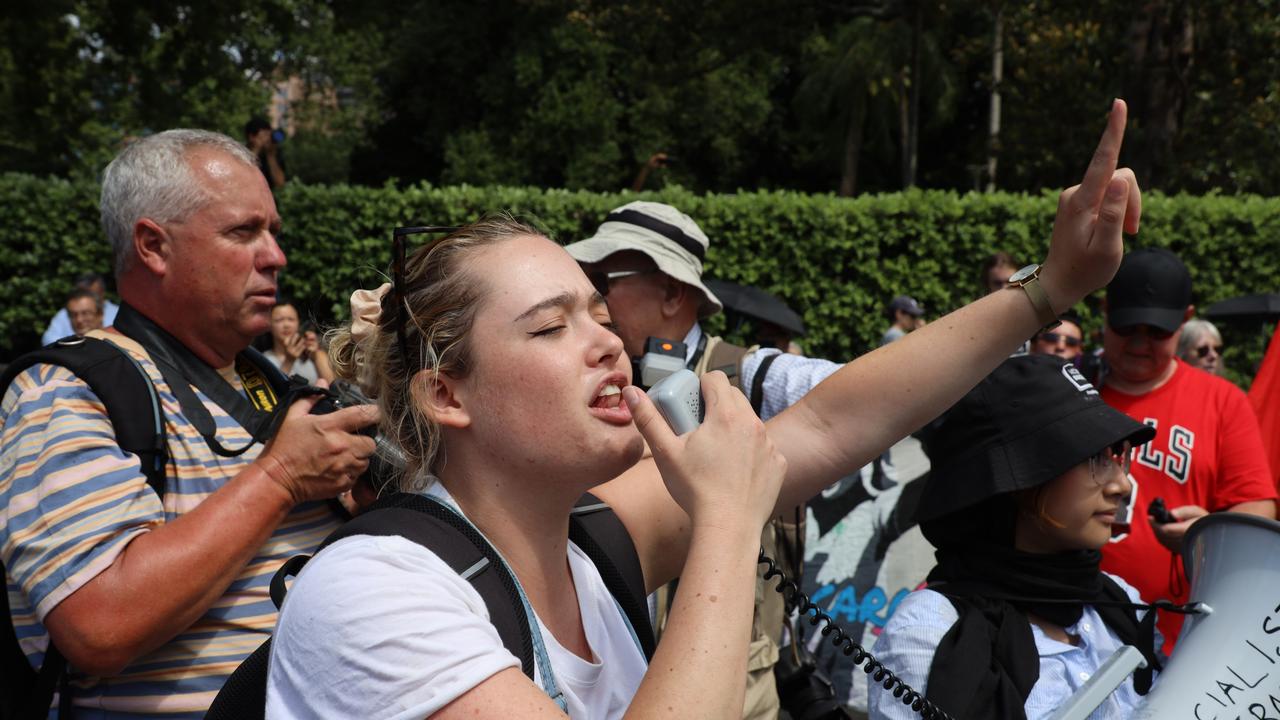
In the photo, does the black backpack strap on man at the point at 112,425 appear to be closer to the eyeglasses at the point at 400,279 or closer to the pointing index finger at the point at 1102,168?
the eyeglasses at the point at 400,279

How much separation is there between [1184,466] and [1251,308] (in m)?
6.85

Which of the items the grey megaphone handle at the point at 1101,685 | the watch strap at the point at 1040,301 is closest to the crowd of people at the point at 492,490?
the watch strap at the point at 1040,301

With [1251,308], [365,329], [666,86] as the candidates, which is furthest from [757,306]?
[666,86]

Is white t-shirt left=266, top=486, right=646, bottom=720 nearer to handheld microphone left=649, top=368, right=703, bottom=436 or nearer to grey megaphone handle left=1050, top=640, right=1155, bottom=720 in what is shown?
handheld microphone left=649, top=368, right=703, bottom=436

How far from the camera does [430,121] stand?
27984 mm

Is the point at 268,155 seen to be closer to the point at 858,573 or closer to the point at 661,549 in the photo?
the point at 858,573

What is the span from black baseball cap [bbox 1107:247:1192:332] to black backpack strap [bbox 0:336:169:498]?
3641mm

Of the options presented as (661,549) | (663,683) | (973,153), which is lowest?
(973,153)

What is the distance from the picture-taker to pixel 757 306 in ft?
25.3

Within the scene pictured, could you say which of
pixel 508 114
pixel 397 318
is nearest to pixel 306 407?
pixel 397 318

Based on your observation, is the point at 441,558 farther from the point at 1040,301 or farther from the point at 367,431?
the point at 1040,301

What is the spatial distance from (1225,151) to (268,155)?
13.8 m

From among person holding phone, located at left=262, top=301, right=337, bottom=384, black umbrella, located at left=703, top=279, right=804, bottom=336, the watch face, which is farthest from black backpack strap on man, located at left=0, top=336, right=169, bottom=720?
person holding phone, located at left=262, top=301, right=337, bottom=384

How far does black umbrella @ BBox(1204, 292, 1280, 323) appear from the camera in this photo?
32.1ft
